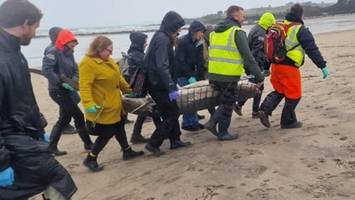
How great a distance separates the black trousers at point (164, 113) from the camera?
679 centimetres

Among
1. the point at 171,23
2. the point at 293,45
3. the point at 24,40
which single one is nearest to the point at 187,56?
the point at 171,23

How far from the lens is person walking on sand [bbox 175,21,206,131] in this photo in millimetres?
8094

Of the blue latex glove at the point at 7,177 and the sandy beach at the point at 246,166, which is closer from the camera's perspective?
the blue latex glove at the point at 7,177

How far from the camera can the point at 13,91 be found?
142 inches

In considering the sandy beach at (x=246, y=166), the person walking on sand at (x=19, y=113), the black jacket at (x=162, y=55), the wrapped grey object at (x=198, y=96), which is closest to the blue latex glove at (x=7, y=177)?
the person walking on sand at (x=19, y=113)

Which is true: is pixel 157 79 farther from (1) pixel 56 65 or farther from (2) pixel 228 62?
(1) pixel 56 65

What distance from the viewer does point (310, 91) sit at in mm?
10320

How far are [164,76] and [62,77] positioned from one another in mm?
1764

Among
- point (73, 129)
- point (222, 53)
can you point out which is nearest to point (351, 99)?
point (222, 53)

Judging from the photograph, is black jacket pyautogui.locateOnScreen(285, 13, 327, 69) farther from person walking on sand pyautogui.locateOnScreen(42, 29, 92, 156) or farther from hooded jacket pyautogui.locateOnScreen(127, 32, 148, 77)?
person walking on sand pyautogui.locateOnScreen(42, 29, 92, 156)

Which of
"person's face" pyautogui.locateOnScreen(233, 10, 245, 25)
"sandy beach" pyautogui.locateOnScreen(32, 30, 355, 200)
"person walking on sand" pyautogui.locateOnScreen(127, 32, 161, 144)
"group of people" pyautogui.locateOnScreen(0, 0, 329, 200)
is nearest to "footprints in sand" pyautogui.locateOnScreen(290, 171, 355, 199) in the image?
"sandy beach" pyautogui.locateOnScreen(32, 30, 355, 200)

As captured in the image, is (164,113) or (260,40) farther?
(260,40)

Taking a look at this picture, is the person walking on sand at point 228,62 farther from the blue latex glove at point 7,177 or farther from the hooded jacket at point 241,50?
the blue latex glove at point 7,177

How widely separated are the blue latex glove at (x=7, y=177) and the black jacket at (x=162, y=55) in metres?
3.26
